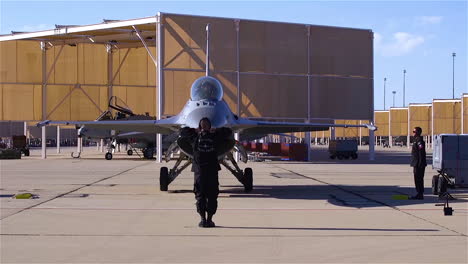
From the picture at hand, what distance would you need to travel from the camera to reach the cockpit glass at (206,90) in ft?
47.0

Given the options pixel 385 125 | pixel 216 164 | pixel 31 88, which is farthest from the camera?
pixel 385 125

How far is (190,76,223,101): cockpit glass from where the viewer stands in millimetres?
14336

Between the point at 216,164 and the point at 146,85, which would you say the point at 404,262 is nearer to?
→ the point at 216,164

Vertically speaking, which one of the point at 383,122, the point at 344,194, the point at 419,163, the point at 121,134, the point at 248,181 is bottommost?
the point at 344,194

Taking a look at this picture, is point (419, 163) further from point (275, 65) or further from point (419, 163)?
point (275, 65)

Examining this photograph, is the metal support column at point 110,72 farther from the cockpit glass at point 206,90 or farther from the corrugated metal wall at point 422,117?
the corrugated metal wall at point 422,117

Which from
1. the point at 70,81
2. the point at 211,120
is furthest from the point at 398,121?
the point at 211,120

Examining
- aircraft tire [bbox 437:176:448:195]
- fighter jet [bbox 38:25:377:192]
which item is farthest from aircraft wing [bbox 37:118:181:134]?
aircraft tire [bbox 437:176:448:195]

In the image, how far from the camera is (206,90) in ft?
47.3

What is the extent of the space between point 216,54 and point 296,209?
24.4 m

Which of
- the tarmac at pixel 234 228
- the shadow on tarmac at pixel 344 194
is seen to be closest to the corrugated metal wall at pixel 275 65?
the shadow on tarmac at pixel 344 194

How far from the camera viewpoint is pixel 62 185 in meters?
17.8

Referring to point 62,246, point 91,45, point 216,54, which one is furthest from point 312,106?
point 62,246

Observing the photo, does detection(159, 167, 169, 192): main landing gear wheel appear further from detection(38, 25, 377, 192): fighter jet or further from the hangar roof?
the hangar roof
